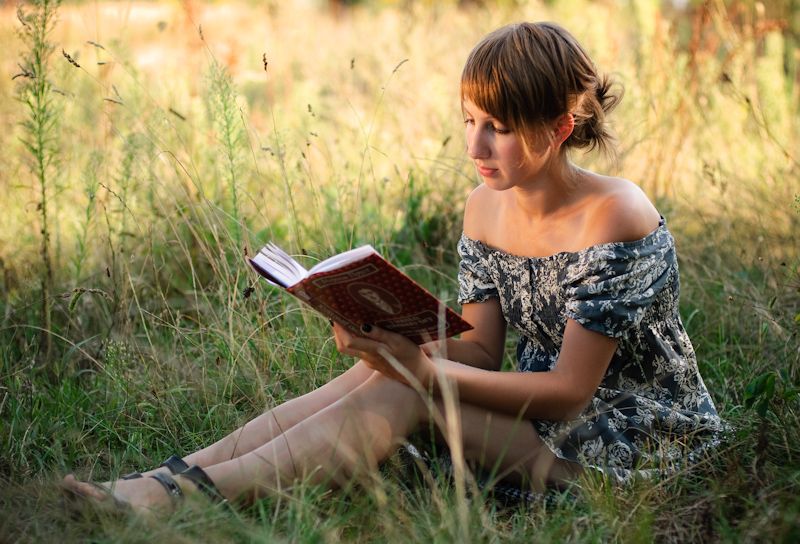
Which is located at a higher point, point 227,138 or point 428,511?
point 227,138

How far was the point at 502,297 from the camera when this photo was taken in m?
2.48

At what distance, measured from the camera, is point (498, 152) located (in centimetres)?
219

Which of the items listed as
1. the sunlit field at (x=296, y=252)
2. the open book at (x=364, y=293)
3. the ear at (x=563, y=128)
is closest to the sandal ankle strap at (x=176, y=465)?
the sunlit field at (x=296, y=252)

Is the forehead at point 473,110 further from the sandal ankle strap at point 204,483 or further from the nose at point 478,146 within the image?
the sandal ankle strap at point 204,483

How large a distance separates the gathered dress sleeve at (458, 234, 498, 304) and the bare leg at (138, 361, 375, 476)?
15.5 inches

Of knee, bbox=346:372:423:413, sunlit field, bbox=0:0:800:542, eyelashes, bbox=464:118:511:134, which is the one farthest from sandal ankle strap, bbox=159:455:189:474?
eyelashes, bbox=464:118:511:134

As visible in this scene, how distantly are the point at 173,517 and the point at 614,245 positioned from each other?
1.19 meters

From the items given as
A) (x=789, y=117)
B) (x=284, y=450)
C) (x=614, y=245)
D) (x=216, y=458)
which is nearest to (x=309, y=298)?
(x=284, y=450)

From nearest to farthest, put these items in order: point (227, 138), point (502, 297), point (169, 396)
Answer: point (502, 297) → point (169, 396) → point (227, 138)

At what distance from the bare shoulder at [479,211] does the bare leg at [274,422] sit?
52 centimetres

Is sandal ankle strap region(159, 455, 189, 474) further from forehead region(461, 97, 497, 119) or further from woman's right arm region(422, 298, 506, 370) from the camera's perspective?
forehead region(461, 97, 497, 119)

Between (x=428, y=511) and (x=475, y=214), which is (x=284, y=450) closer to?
(x=428, y=511)

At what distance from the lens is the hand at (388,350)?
196cm

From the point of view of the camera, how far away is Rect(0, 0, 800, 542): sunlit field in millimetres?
2035
